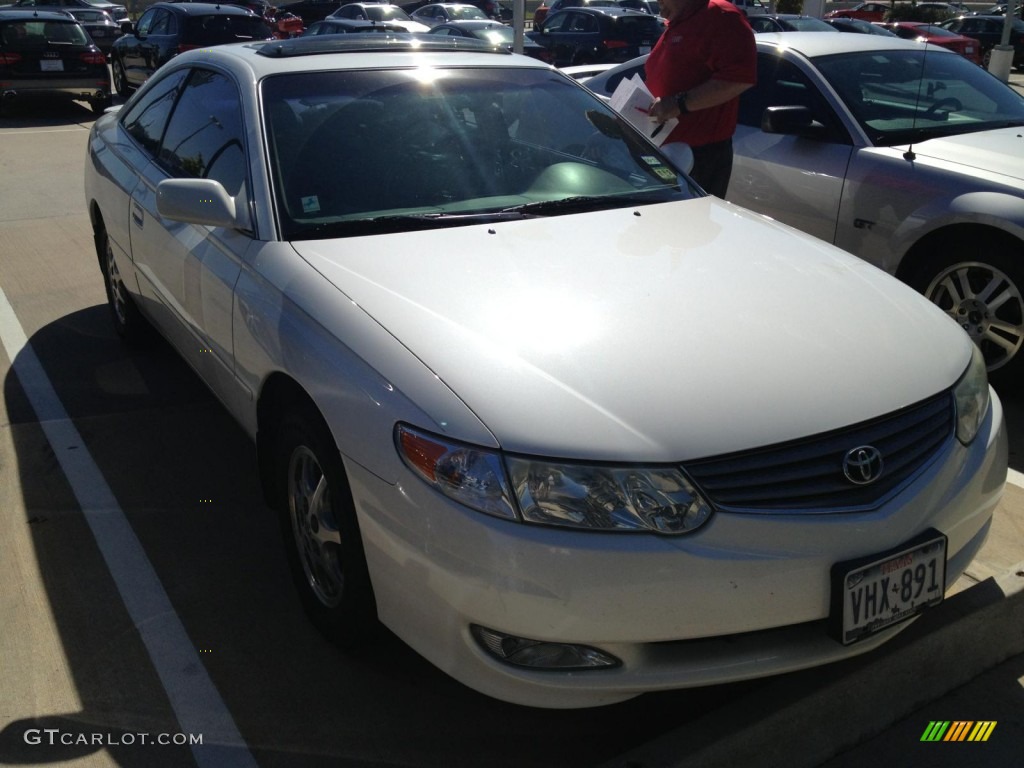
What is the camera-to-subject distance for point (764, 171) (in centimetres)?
593

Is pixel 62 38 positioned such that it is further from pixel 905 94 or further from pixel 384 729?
pixel 384 729

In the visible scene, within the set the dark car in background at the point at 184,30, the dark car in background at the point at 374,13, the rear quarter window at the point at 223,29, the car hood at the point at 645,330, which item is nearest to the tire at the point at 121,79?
the dark car in background at the point at 184,30

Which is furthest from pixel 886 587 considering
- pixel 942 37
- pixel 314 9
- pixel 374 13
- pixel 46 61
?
pixel 314 9

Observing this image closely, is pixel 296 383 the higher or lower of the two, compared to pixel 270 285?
lower

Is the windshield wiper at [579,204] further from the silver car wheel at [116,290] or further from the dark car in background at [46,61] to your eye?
the dark car in background at [46,61]

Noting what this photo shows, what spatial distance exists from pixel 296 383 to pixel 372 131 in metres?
1.11

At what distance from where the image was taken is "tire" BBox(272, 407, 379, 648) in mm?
2752

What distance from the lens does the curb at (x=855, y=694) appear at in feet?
8.09

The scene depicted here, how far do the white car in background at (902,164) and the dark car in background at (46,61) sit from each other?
1246cm

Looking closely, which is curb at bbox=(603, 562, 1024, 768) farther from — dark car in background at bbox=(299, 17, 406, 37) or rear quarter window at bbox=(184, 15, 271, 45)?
rear quarter window at bbox=(184, 15, 271, 45)

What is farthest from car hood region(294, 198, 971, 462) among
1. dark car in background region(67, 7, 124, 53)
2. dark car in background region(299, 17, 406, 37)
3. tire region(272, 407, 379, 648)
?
dark car in background region(67, 7, 124, 53)

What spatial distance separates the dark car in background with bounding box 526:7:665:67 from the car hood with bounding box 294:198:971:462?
57.0 ft

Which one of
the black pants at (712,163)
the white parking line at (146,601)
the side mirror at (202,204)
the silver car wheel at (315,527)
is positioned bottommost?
the white parking line at (146,601)

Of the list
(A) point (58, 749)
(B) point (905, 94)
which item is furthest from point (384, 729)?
(B) point (905, 94)
